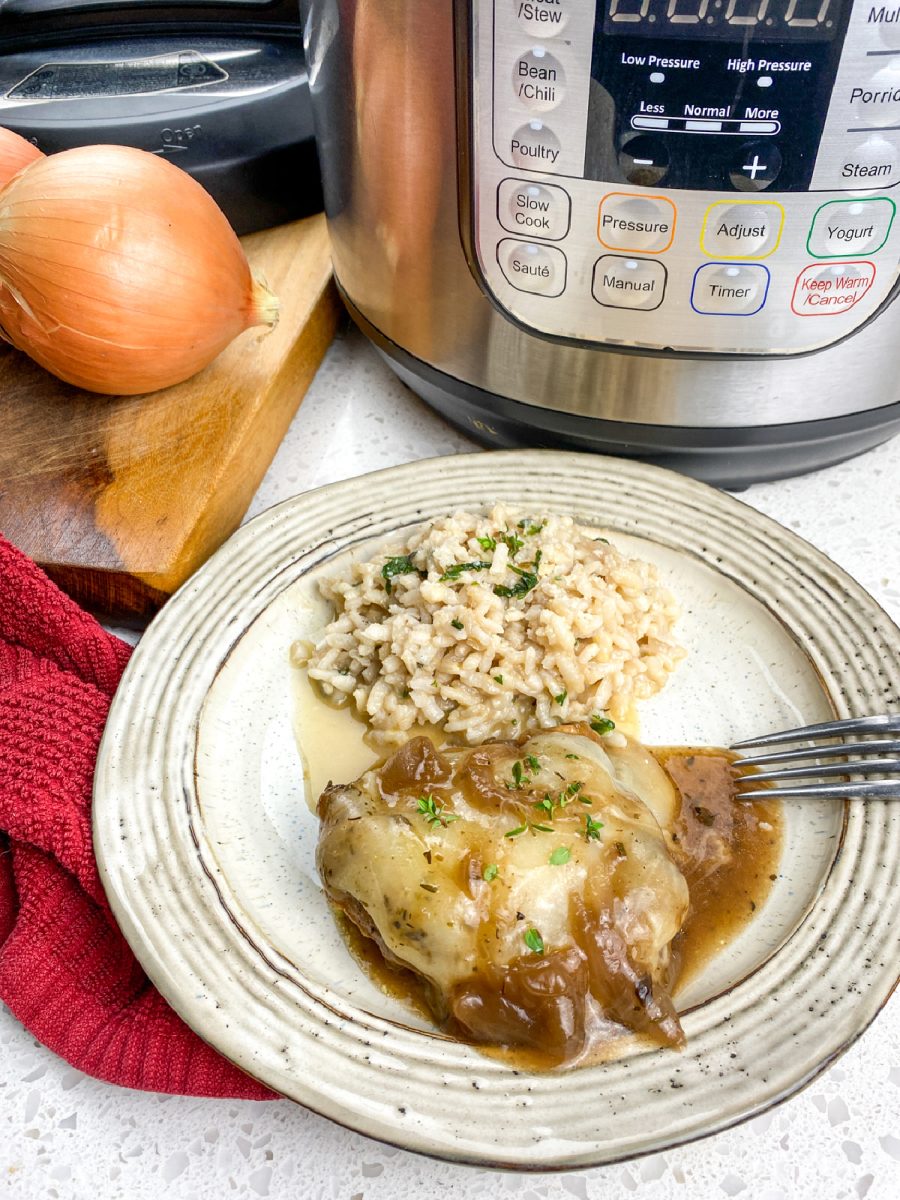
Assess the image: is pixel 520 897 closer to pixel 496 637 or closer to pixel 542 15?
pixel 496 637

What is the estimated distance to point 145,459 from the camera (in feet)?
3.18

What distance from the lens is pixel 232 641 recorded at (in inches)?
33.3

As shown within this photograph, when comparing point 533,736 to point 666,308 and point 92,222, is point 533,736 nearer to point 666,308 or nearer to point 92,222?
point 666,308

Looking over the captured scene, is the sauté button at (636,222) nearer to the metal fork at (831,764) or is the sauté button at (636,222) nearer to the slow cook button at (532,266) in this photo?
the slow cook button at (532,266)

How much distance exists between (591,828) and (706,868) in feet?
0.42

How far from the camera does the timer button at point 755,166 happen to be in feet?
2.21

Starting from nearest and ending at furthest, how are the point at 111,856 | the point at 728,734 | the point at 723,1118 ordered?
the point at 723,1118, the point at 111,856, the point at 728,734

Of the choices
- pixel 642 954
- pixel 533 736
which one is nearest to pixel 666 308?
pixel 533 736

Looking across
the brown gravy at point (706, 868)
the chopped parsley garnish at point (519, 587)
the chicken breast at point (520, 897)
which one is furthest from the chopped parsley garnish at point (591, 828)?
the chopped parsley garnish at point (519, 587)

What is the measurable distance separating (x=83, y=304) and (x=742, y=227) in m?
0.58

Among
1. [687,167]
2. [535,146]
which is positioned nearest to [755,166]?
[687,167]

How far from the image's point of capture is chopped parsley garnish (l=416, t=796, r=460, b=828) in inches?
26.1

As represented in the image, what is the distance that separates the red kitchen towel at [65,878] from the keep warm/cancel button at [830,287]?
1.97ft

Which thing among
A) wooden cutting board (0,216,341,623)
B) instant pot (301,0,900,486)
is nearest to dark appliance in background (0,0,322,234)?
wooden cutting board (0,216,341,623)
